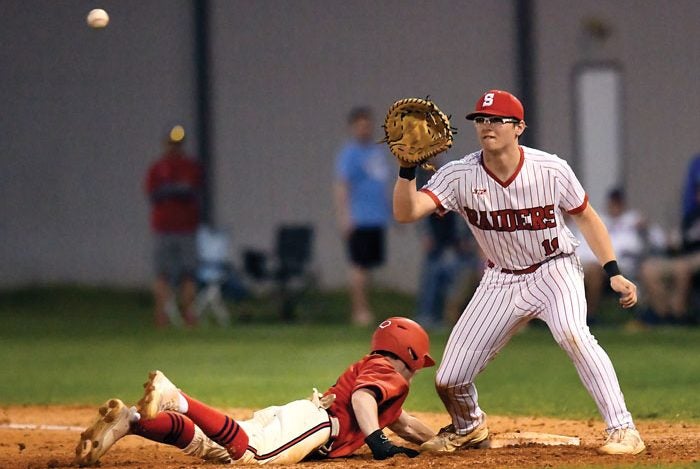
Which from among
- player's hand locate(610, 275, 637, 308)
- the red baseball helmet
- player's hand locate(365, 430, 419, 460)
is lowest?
player's hand locate(365, 430, 419, 460)

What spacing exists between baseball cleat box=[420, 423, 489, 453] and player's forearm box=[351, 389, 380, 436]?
0.61m

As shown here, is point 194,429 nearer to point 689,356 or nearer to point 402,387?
point 402,387

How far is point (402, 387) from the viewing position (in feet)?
21.9

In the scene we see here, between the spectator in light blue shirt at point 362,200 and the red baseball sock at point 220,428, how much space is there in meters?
9.05

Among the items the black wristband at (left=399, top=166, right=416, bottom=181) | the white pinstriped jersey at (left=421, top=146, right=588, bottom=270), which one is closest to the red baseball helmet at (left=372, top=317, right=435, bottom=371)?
the white pinstriped jersey at (left=421, top=146, right=588, bottom=270)

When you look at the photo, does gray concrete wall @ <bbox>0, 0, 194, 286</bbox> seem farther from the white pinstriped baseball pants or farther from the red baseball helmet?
the red baseball helmet

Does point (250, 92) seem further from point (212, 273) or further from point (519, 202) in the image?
point (519, 202)

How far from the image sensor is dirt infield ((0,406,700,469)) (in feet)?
21.2

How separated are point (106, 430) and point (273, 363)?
614cm

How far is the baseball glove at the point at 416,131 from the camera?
6652mm

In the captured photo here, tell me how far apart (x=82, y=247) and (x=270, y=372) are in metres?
10.4


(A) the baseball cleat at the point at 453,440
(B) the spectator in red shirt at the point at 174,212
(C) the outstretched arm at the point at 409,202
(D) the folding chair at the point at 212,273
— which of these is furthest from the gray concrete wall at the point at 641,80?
(C) the outstretched arm at the point at 409,202

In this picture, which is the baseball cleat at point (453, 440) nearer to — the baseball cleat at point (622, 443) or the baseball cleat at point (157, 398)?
the baseball cleat at point (622, 443)

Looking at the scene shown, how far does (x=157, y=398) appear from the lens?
6.19 m
